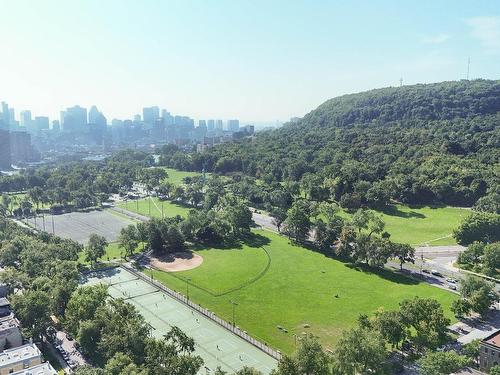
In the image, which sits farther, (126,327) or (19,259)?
(19,259)

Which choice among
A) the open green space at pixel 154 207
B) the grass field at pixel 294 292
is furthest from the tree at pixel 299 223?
the open green space at pixel 154 207

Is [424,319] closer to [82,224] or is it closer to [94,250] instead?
[94,250]

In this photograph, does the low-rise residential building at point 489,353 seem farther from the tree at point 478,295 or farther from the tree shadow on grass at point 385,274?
the tree shadow on grass at point 385,274

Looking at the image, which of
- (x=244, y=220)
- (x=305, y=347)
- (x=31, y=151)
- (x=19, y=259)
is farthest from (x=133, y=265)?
(x=31, y=151)

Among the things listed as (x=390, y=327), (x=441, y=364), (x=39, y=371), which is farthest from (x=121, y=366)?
(x=441, y=364)

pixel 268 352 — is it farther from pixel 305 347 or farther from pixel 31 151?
pixel 31 151

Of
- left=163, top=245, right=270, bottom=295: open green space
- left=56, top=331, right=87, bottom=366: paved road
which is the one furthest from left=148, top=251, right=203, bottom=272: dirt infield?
left=56, top=331, right=87, bottom=366: paved road
